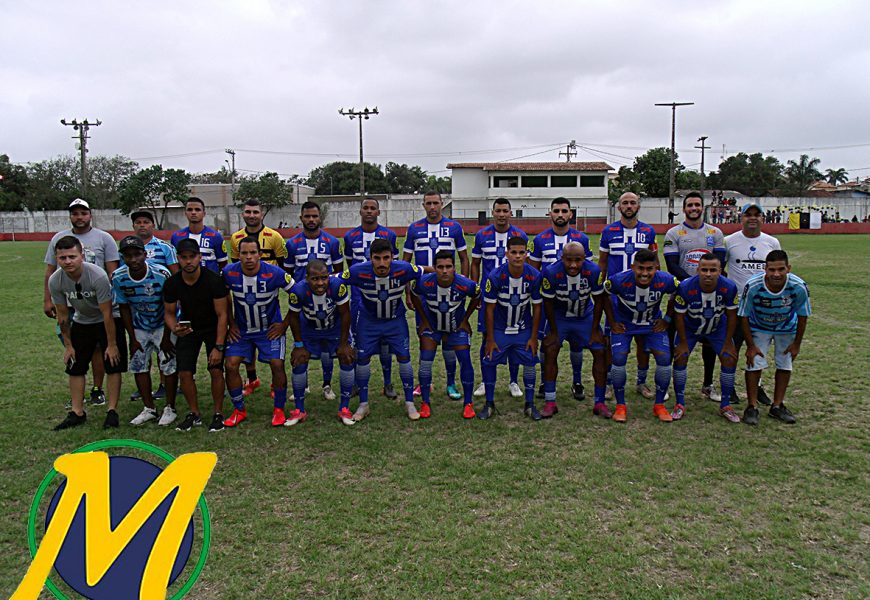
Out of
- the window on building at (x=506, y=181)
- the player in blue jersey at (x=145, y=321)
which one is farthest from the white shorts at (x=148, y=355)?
the window on building at (x=506, y=181)

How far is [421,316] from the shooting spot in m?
6.32

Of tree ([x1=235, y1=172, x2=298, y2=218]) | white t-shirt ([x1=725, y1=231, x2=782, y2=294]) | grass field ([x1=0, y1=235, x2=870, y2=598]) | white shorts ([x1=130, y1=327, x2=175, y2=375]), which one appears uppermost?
tree ([x1=235, y1=172, x2=298, y2=218])

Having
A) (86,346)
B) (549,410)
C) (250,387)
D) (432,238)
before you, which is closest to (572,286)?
(549,410)

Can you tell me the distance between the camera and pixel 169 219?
179ft

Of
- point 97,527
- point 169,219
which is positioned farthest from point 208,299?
point 169,219

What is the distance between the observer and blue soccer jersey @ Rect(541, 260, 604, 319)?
5953 mm

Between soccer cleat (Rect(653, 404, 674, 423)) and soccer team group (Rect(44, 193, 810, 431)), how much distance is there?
21 mm

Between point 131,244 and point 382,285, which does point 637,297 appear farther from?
point 131,244

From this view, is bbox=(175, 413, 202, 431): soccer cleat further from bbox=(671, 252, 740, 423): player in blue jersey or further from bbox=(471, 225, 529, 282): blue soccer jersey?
bbox=(671, 252, 740, 423): player in blue jersey

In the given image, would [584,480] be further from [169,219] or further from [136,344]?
[169,219]

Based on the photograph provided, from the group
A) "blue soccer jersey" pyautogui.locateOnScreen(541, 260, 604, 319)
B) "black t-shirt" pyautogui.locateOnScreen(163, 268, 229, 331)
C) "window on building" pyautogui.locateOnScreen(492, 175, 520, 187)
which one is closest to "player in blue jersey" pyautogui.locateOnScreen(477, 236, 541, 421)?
"blue soccer jersey" pyautogui.locateOnScreen(541, 260, 604, 319)

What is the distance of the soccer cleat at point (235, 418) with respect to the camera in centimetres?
591

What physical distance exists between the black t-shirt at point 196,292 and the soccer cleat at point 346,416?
63.9 inches

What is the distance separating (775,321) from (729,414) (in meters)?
1.01
